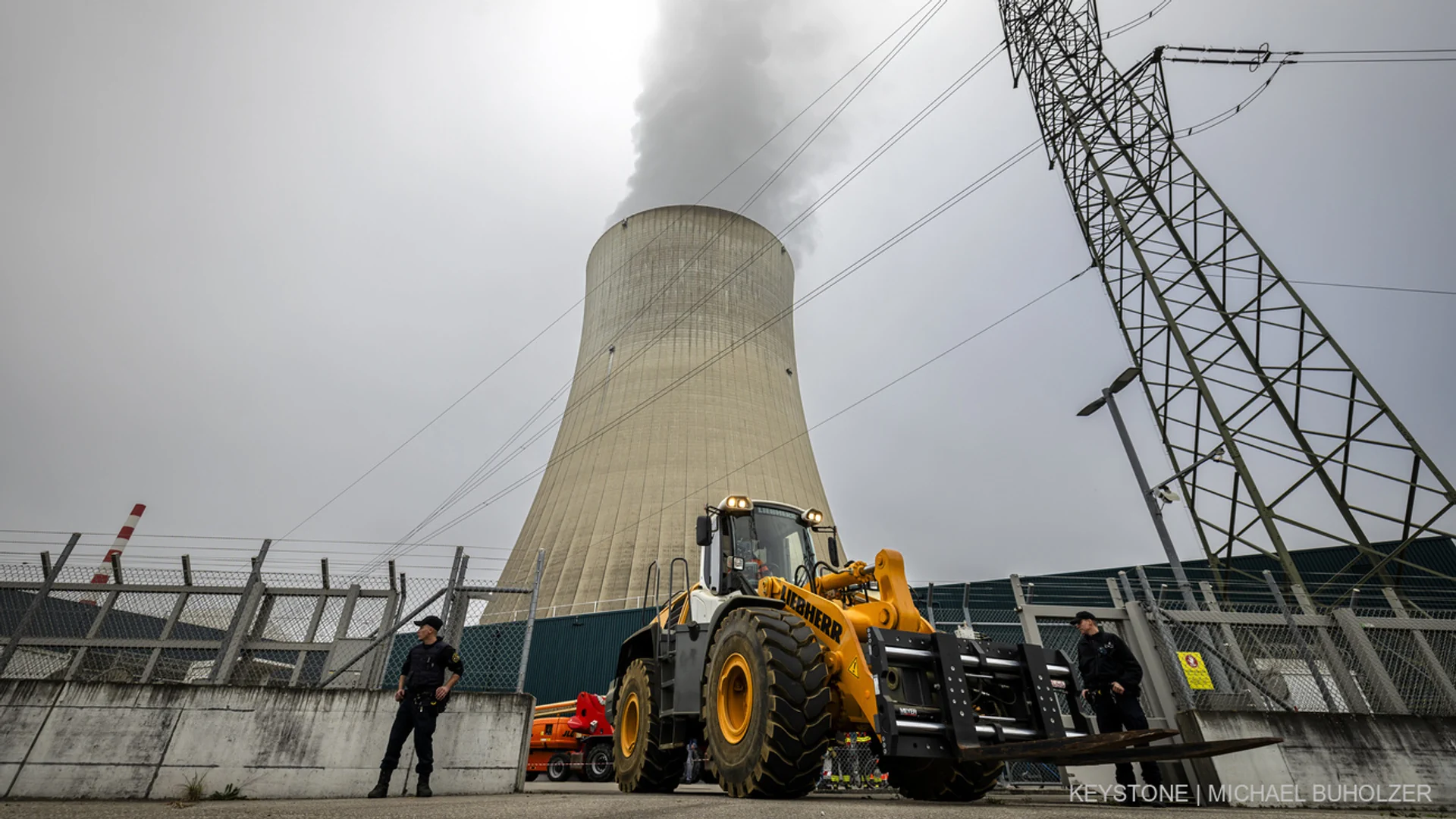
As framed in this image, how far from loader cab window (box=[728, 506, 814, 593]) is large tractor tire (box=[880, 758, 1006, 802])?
3.94 ft

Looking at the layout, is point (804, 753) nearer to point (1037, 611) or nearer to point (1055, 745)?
point (1055, 745)

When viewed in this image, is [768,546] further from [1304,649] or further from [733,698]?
[1304,649]

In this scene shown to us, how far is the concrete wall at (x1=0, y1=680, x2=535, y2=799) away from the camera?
3.28m

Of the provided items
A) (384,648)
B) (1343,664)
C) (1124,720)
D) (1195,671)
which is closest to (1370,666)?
(1343,664)

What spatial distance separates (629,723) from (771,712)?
7.64 ft

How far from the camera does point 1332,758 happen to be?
12.5 ft

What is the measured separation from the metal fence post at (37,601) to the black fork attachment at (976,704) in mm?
5103

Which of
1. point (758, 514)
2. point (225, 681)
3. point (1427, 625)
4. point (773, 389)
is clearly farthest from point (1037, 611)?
point (773, 389)

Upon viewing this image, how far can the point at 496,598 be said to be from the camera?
13.0 m

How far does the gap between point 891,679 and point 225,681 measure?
153 inches

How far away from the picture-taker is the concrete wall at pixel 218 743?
3.28 m

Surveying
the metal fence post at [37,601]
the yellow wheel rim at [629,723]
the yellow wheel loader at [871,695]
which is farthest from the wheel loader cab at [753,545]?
the metal fence post at [37,601]

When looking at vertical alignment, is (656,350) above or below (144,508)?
below

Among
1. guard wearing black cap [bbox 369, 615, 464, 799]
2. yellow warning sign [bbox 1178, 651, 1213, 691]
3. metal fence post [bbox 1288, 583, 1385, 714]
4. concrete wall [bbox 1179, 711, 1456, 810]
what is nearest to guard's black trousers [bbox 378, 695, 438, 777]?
guard wearing black cap [bbox 369, 615, 464, 799]
